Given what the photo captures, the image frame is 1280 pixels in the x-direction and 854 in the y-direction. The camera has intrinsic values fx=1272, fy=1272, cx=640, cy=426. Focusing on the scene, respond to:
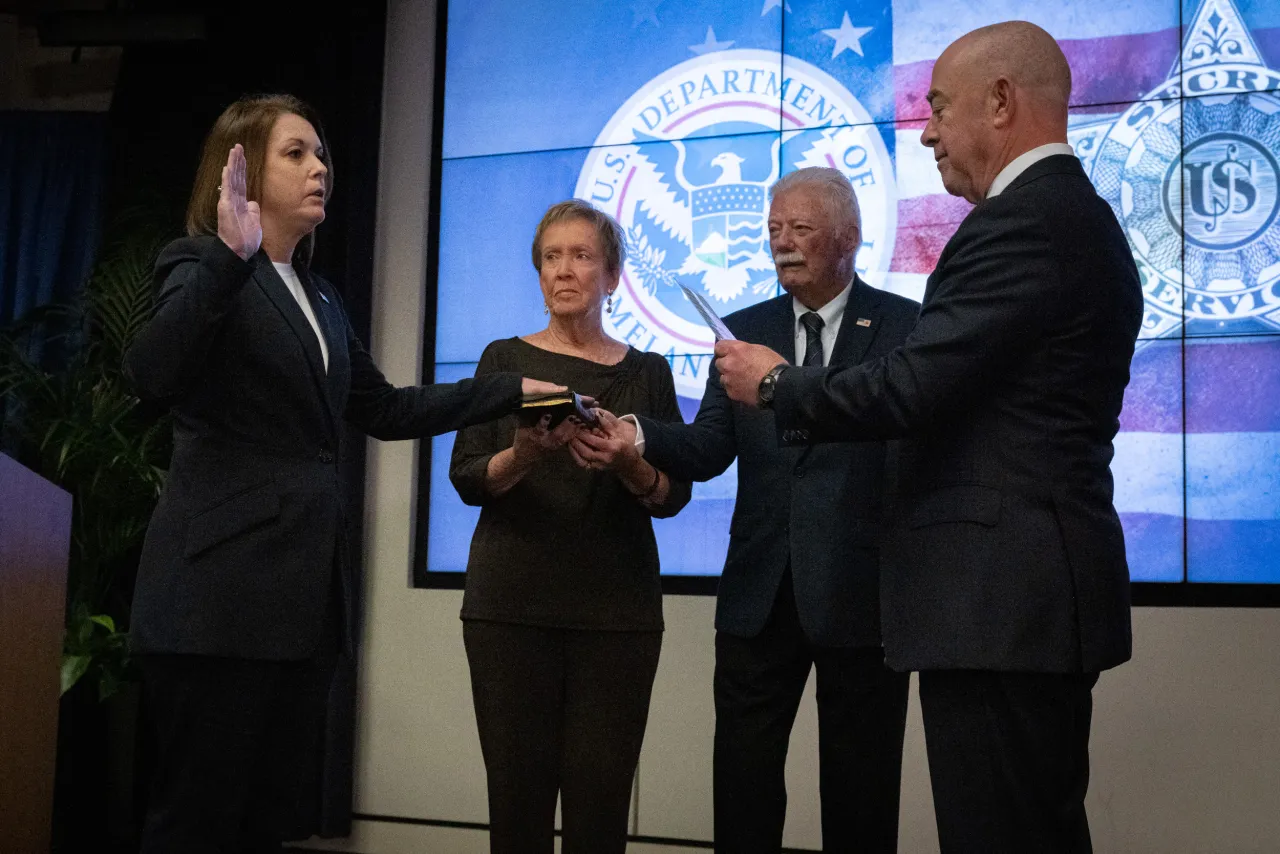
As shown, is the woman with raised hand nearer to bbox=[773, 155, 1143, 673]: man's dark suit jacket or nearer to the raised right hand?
the raised right hand

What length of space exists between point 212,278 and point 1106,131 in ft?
9.25

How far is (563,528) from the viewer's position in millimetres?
2518

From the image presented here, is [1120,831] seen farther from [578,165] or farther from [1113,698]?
[578,165]

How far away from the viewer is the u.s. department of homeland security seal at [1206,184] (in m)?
3.61

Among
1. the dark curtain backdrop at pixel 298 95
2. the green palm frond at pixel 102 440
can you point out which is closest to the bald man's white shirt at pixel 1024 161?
the dark curtain backdrop at pixel 298 95

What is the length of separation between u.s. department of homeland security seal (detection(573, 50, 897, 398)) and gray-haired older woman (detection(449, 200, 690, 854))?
1473 millimetres

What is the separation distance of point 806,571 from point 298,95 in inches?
109

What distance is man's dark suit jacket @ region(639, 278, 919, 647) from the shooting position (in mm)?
2428

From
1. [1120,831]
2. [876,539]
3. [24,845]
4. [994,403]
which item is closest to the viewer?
[994,403]

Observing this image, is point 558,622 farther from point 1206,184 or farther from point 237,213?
point 1206,184

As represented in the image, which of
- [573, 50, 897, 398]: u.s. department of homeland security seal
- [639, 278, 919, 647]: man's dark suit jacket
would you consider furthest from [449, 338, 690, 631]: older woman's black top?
[573, 50, 897, 398]: u.s. department of homeland security seal

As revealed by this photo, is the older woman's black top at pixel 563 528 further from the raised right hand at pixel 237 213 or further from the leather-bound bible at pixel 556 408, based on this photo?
the raised right hand at pixel 237 213

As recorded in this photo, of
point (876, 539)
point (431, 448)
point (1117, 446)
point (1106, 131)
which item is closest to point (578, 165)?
point (431, 448)

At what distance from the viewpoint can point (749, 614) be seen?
2.52 meters
